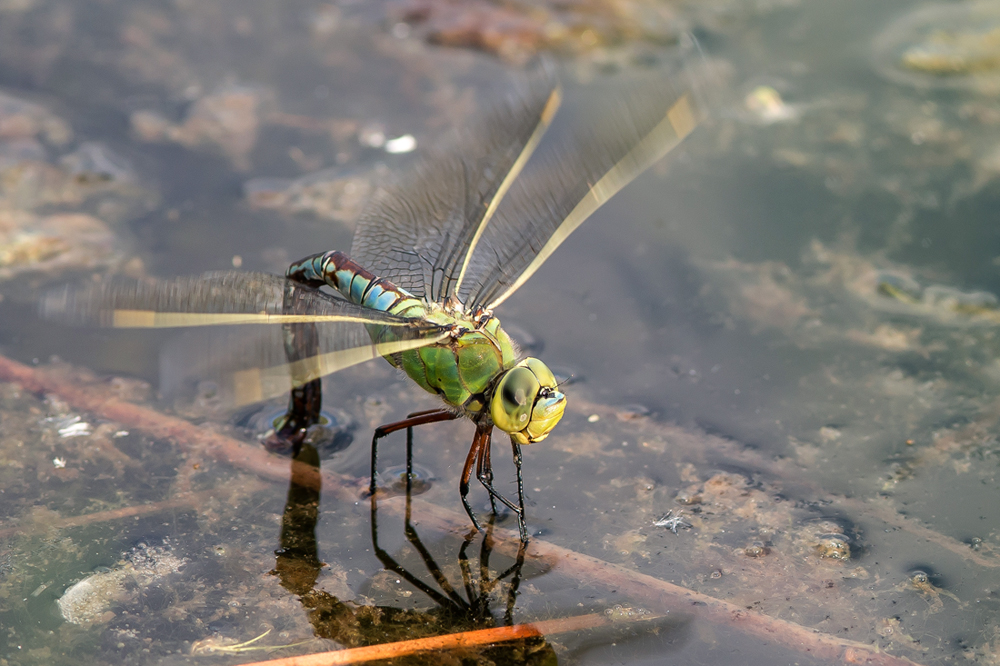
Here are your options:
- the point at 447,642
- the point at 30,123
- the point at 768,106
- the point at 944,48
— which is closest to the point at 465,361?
the point at 447,642

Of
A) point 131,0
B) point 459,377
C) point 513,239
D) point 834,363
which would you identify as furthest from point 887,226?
point 131,0

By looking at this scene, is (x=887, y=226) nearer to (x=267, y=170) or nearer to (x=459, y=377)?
(x=459, y=377)

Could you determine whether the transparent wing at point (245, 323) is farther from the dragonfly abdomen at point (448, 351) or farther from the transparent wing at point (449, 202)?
the transparent wing at point (449, 202)

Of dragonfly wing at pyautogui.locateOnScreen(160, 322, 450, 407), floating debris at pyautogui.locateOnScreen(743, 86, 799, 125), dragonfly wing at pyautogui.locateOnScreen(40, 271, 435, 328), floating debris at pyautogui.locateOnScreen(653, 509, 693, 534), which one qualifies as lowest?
floating debris at pyautogui.locateOnScreen(653, 509, 693, 534)

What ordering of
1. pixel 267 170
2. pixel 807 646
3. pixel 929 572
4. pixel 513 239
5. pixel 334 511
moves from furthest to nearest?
pixel 267 170, pixel 513 239, pixel 334 511, pixel 929 572, pixel 807 646

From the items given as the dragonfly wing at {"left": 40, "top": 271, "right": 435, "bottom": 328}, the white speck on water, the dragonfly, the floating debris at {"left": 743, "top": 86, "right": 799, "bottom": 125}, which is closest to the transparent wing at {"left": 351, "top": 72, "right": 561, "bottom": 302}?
the dragonfly

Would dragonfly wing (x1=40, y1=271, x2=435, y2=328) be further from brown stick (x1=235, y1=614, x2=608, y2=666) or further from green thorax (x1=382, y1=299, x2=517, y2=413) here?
brown stick (x1=235, y1=614, x2=608, y2=666)
